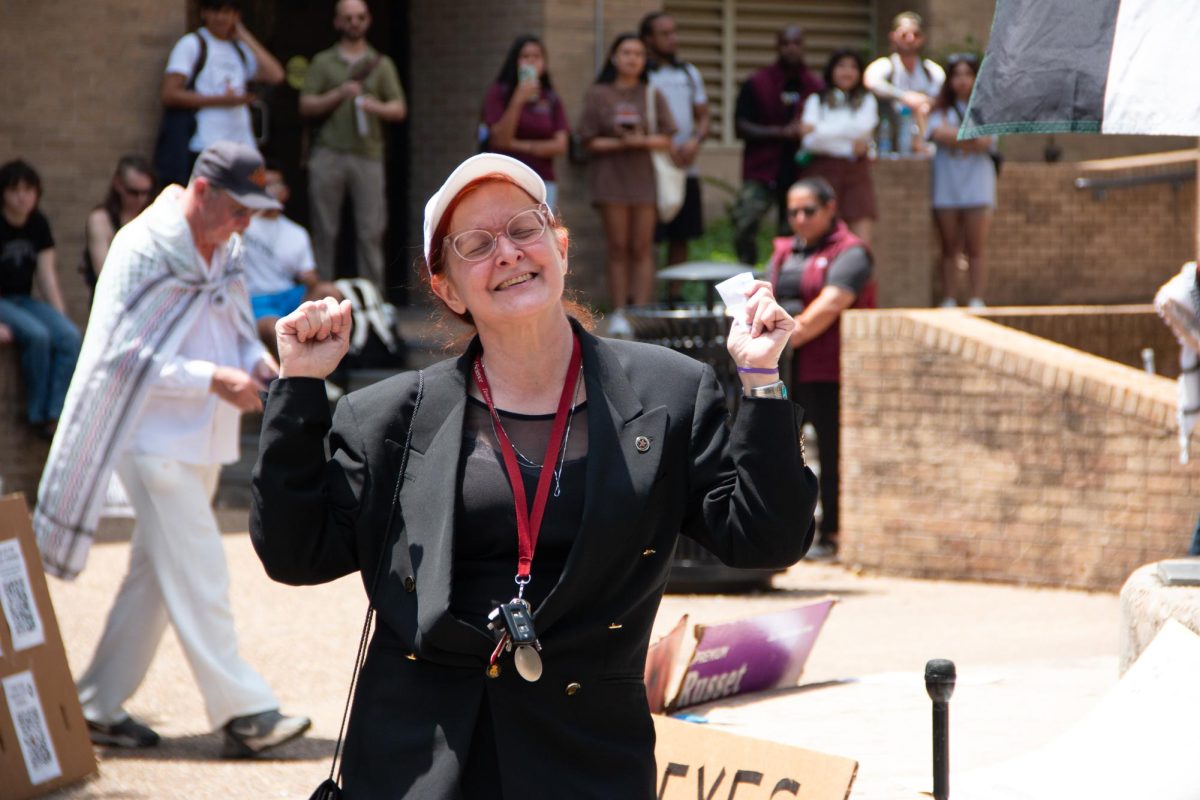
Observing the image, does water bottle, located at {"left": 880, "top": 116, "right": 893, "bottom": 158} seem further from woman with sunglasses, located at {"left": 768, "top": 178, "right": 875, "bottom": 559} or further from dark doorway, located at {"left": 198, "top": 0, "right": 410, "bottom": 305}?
woman with sunglasses, located at {"left": 768, "top": 178, "right": 875, "bottom": 559}

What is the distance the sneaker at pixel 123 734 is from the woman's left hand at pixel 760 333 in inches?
159

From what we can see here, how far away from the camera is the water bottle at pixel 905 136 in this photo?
15555 mm

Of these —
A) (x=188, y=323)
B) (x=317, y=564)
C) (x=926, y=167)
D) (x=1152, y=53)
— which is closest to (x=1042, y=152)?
(x=926, y=167)

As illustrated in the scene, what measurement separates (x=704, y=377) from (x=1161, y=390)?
6367 millimetres

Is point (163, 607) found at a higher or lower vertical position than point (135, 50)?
lower

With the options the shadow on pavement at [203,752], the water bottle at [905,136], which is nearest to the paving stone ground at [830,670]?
the shadow on pavement at [203,752]

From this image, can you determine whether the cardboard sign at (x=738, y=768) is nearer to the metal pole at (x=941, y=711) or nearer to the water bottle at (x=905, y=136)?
the metal pole at (x=941, y=711)

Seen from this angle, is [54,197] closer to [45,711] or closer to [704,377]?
[45,711]

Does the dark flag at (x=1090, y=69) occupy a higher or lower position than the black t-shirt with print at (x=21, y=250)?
higher

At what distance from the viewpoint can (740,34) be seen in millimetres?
18844

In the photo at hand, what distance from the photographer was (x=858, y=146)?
550 inches

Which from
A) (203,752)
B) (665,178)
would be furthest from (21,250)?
(203,752)

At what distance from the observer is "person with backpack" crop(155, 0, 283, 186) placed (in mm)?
12867

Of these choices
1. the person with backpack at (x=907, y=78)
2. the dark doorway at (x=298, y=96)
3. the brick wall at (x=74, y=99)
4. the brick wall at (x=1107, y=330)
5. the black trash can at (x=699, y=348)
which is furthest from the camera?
the dark doorway at (x=298, y=96)
